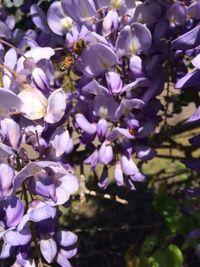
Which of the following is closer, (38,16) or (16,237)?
(16,237)

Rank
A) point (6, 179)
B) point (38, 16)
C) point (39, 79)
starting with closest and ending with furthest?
point (6, 179), point (39, 79), point (38, 16)

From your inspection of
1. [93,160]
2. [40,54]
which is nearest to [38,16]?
[40,54]

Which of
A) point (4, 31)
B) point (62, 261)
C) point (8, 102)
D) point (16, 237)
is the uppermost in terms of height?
point (8, 102)

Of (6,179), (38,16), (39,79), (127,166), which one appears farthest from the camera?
(38,16)

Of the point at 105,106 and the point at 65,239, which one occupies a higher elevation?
the point at 105,106

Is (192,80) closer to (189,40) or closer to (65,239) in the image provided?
(189,40)

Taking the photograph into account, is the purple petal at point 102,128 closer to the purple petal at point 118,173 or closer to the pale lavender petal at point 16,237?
the purple petal at point 118,173

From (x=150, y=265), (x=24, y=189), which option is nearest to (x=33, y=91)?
(x=24, y=189)

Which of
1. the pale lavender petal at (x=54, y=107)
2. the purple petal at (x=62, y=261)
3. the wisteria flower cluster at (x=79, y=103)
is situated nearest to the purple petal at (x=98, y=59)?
the wisteria flower cluster at (x=79, y=103)
